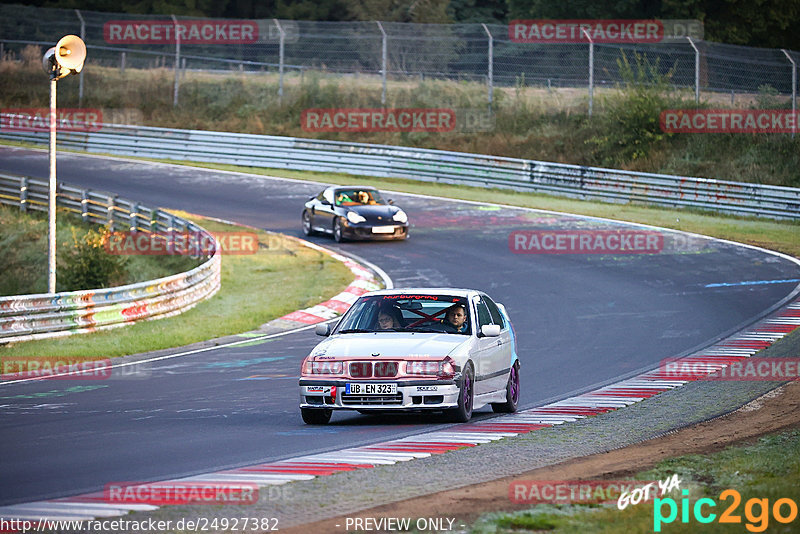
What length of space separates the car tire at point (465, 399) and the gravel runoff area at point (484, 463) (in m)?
0.84

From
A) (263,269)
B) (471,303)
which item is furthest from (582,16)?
(471,303)

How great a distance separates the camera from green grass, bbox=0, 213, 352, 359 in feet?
58.2

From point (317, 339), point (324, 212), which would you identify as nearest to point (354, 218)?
point (324, 212)

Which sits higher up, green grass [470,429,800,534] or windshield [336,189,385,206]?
windshield [336,189,385,206]

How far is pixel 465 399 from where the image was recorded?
1121 centimetres

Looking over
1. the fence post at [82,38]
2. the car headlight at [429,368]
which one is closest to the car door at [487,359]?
the car headlight at [429,368]

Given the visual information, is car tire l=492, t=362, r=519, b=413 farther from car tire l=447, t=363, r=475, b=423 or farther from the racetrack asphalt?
car tire l=447, t=363, r=475, b=423

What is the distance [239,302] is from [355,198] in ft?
23.4

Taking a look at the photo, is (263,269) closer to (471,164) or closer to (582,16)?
(471,164)

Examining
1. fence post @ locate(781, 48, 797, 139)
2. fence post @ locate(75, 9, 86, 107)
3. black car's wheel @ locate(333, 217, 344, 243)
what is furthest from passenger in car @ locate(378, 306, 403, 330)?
fence post @ locate(75, 9, 86, 107)

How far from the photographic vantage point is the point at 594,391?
44.9 feet

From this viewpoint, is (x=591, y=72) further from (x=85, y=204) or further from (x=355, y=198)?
(x=85, y=204)

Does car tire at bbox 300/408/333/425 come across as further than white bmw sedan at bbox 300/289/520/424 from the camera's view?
Yes

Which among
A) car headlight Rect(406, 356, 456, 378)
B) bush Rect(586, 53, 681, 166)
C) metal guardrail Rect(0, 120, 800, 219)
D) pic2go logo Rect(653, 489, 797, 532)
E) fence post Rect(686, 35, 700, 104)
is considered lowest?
car headlight Rect(406, 356, 456, 378)
